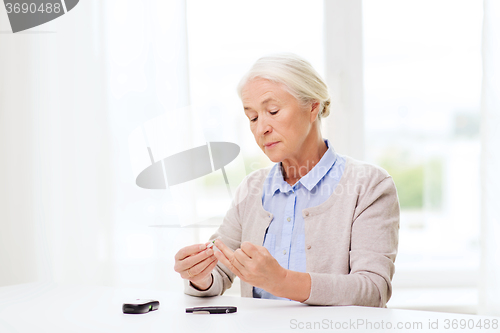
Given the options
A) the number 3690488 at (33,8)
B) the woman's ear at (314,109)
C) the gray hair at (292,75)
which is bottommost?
the woman's ear at (314,109)

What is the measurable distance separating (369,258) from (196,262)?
1.44 ft

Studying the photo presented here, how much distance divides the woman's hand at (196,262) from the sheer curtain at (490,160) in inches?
46.4

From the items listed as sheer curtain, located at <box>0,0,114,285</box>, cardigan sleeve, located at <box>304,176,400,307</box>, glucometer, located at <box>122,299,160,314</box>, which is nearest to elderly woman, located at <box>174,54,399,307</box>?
cardigan sleeve, located at <box>304,176,400,307</box>

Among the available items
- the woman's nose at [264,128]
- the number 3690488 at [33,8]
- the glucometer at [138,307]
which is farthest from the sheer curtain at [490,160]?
the number 3690488 at [33,8]

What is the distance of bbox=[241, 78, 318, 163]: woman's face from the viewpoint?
1.37 metres

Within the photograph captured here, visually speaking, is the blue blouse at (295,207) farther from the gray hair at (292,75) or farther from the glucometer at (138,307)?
the glucometer at (138,307)

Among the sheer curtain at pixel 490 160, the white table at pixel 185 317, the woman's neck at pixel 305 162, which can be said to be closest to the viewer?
the white table at pixel 185 317

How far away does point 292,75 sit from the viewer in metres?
1.37

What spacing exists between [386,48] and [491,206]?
0.78 metres

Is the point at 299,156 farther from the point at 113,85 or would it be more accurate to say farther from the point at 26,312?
the point at 113,85

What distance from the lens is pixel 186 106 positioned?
202 cm

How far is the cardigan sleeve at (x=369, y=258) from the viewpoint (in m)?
1.07

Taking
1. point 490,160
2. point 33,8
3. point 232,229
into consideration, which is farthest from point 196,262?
point 33,8

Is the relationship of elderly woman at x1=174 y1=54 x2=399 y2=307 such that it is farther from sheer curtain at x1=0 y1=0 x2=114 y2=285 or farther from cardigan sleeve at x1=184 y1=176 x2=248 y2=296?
sheer curtain at x1=0 y1=0 x2=114 y2=285
